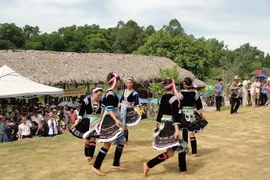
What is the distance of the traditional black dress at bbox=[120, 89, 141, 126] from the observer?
7766 millimetres

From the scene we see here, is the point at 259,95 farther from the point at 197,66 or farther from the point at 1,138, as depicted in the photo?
the point at 197,66

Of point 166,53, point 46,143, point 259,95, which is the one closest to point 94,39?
point 166,53

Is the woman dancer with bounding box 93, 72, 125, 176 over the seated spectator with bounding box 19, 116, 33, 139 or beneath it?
over

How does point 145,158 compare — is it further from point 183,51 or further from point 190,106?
point 183,51

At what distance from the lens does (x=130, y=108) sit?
787 cm

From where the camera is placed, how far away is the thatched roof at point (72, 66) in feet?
60.8

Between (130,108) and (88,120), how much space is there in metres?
1.46

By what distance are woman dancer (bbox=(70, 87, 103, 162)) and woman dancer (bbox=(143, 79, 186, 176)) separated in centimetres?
152

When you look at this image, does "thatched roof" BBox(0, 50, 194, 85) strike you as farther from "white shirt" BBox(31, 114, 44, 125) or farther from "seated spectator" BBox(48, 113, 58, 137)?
"seated spectator" BBox(48, 113, 58, 137)

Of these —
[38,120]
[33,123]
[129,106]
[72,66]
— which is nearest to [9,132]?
[33,123]

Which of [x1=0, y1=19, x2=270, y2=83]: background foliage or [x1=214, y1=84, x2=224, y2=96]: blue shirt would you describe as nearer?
[x1=214, y1=84, x2=224, y2=96]: blue shirt

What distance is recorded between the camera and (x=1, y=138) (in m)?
11.0

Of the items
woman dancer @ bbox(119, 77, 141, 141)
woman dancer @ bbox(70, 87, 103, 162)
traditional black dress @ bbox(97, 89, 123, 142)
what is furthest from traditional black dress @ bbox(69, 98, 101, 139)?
woman dancer @ bbox(119, 77, 141, 141)

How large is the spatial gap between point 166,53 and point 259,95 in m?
17.8
